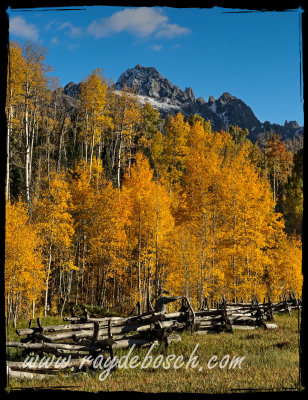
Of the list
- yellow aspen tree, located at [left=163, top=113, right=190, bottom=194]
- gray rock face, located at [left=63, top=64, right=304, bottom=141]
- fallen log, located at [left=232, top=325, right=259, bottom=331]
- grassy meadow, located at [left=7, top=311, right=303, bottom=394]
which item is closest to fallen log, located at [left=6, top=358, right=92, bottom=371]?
grassy meadow, located at [left=7, top=311, right=303, bottom=394]

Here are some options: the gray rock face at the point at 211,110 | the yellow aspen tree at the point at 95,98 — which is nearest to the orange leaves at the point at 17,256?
the yellow aspen tree at the point at 95,98

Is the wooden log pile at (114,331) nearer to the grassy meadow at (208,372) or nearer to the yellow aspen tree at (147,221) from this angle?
the grassy meadow at (208,372)

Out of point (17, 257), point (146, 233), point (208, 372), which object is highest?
point (146, 233)

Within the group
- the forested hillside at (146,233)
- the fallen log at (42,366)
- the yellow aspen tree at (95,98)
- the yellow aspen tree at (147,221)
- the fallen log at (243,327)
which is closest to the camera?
the fallen log at (42,366)

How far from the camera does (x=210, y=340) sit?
12430 mm

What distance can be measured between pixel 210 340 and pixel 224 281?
1036 cm

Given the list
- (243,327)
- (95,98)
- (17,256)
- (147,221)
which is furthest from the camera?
(95,98)

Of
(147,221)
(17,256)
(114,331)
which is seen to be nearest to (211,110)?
(147,221)

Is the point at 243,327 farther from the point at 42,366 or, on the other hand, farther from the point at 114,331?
the point at 42,366

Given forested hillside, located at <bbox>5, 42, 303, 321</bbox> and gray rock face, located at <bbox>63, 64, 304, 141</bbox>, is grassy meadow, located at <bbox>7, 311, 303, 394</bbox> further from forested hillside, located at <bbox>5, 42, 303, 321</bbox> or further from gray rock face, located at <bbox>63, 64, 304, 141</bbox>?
gray rock face, located at <bbox>63, 64, 304, 141</bbox>

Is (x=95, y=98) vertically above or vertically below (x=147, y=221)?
above

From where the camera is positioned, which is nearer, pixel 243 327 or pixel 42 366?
pixel 42 366

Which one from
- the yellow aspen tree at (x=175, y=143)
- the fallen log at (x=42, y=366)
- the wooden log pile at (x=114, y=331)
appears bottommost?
the wooden log pile at (x=114, y=331)
